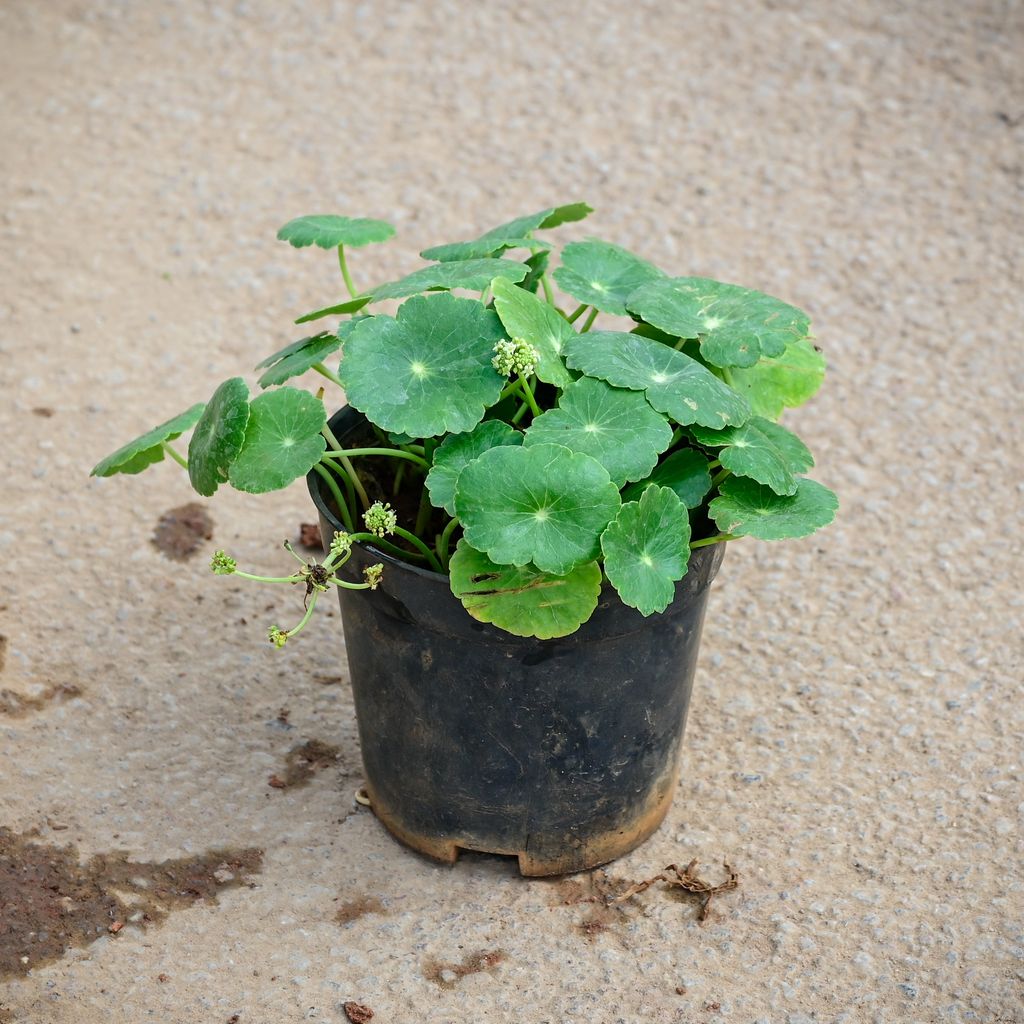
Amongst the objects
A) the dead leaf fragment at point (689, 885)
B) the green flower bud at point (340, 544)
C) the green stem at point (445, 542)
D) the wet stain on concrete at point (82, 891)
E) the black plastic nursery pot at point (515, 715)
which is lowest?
the wet stain on concrete at point (82, 891)

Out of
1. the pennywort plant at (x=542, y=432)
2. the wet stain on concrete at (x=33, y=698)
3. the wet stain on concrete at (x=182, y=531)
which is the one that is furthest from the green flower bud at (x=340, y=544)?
the wet stain on concrete at (x=182, y=531)

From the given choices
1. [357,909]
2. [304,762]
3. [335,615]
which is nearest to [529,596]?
[357,909]

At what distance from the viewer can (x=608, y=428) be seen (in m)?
1.69

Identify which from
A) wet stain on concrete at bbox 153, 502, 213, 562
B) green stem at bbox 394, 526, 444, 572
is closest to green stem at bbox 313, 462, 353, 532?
Answer: green stem at bbox 394, 526, 444, 572

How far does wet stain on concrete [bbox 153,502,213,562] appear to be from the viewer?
2686mm

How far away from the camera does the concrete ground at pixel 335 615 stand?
6.17 feet

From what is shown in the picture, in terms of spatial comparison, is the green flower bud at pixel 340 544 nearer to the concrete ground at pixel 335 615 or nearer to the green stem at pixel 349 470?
the green stem at pixel 349 470

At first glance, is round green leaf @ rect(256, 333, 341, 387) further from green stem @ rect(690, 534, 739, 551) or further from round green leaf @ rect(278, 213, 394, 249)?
green stem @ rect(690, 534, 739, 551)

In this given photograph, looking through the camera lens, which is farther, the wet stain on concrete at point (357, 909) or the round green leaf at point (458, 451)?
the wet stain on concrete at point (357, 909)

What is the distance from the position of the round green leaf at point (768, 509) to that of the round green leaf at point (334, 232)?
648 mm

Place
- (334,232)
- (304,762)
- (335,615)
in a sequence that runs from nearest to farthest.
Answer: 1. (334,232)
2. (304,762)
3. (335,615)

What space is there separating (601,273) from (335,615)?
1.00m

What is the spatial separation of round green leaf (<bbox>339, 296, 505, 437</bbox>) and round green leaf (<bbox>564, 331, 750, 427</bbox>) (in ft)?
0.41

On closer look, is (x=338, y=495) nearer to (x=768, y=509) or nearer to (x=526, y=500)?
(x=526, y=500)
